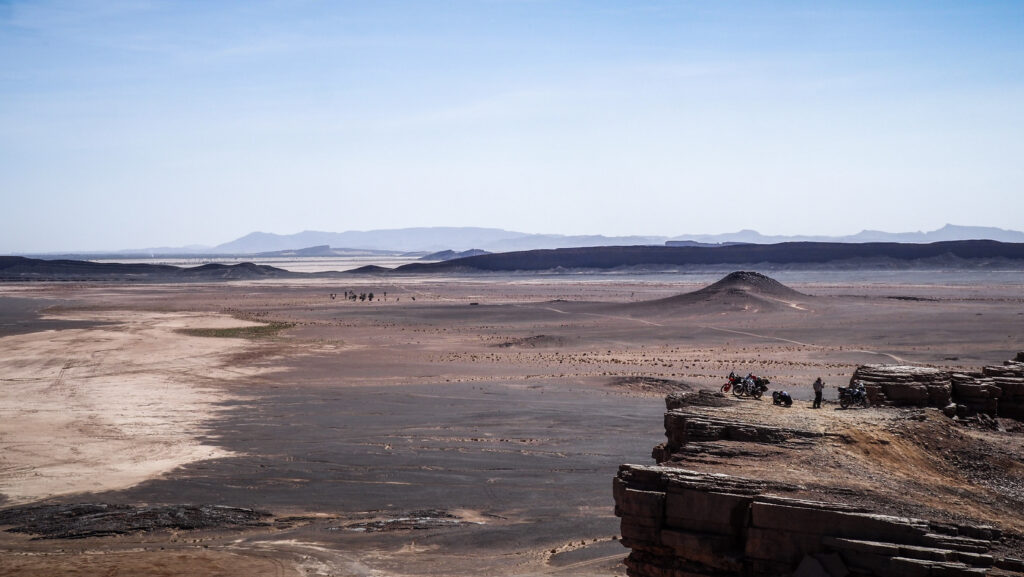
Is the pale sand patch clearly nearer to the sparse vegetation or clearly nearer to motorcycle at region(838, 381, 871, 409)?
the sparse vegetation

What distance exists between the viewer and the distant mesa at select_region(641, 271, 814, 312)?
202 feet

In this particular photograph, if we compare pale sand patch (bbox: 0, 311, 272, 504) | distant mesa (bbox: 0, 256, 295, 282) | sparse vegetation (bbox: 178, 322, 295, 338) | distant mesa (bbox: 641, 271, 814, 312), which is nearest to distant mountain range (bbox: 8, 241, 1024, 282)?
distant mesa (bbox: 0, 256, 295, 282)

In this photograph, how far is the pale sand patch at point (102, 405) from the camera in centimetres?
2050

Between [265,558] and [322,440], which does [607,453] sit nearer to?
[322,440]

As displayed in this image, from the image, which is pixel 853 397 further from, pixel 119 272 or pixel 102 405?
pixel 119 272

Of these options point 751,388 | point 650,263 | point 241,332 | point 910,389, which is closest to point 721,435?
point 910,389

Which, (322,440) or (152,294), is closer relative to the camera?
(322,440)

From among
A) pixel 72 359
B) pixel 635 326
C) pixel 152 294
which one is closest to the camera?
pixel 72 359

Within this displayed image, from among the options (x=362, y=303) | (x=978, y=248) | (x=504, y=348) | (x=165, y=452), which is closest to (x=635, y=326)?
(x=504, y=348)

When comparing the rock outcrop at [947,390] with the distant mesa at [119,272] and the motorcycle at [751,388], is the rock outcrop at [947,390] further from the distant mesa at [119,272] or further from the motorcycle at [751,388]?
the distant mesa at [119,272]

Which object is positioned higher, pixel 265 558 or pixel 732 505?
pixel 732 505

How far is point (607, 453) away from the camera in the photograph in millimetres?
22094

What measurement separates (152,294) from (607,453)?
82.2 m

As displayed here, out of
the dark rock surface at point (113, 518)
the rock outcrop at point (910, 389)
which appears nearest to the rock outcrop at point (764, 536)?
the rock outcrop at point (910, 389)
